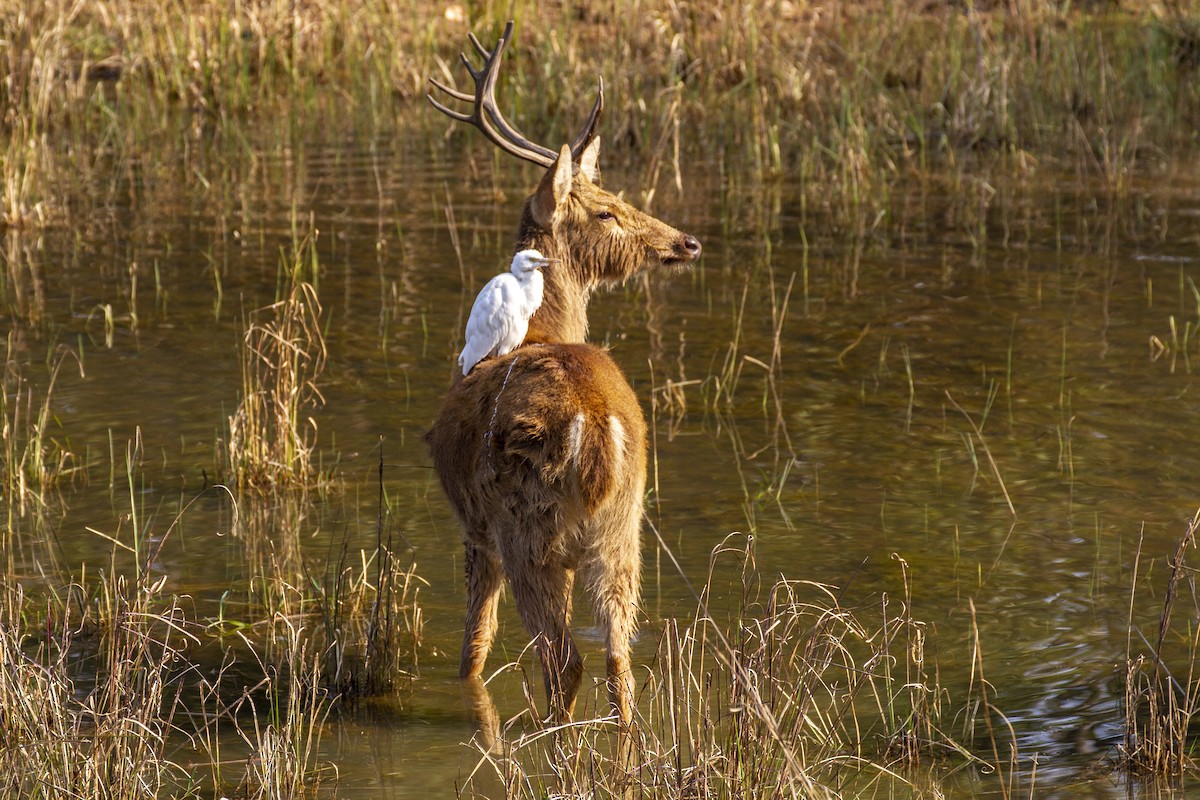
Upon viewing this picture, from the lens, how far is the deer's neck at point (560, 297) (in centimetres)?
585

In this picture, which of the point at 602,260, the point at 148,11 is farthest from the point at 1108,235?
the point at 148,11

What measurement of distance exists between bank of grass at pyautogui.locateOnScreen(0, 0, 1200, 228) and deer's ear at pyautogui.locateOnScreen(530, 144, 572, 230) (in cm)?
568

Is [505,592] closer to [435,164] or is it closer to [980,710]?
[980,710]

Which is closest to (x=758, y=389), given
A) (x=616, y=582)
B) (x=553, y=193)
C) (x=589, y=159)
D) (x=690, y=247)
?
(x=690, y=247)

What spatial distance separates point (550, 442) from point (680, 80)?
30.8 feet

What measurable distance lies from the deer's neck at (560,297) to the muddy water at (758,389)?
963mm

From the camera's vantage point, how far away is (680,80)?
13.3m

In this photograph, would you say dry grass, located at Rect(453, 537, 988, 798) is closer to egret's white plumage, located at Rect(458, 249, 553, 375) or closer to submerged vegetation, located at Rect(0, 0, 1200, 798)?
submerged vegetation, located at Rect(0, 0, 1200, 798)

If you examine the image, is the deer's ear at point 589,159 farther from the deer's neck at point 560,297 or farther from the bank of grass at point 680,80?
the bank of grass at point 680,80

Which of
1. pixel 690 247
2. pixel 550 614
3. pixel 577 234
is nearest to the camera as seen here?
pixel 550 614

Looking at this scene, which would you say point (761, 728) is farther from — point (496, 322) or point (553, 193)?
point (553, 193)

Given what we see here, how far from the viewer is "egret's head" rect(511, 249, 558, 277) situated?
18.0 ft

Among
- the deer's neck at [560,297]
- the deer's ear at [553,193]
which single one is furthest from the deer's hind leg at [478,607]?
the deer's ear at [553,193]

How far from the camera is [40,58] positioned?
12867mm
